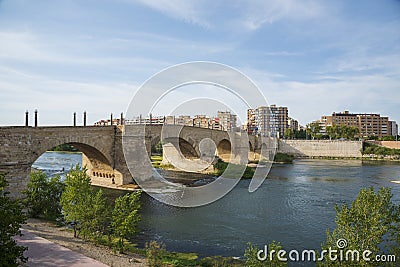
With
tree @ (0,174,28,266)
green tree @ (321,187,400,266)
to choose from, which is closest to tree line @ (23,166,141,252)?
tree @ (0,174,28,266)

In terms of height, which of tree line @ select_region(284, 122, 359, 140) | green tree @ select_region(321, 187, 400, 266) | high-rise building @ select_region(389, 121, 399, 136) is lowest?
green tree @ select_region(321, 187, 400, 266)

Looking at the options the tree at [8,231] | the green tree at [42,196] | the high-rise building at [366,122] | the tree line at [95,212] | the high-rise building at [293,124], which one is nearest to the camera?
the tree at [8,231]

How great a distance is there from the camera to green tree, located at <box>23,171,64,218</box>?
13852 millimetres

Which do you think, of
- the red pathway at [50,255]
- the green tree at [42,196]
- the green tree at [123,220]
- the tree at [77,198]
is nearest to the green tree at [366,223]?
the green tree at [123,220]

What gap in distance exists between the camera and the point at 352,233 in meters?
7.75

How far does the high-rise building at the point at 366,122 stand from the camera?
9562 centimetres

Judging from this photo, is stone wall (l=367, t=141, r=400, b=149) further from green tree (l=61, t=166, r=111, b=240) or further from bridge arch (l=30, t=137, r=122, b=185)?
green tree (l=61, t=166, r=111, b=240)

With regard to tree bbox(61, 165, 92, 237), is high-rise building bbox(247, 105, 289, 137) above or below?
above

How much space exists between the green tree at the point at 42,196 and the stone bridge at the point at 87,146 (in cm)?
147

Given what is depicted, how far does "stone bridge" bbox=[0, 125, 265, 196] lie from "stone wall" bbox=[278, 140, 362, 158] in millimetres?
30900

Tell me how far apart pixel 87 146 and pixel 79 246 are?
1234 cm

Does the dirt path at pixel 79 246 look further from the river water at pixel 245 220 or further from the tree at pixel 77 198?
the river water at pixel 245 220

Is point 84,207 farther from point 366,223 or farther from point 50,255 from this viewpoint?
point 366,223

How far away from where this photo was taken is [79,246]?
10250mm
